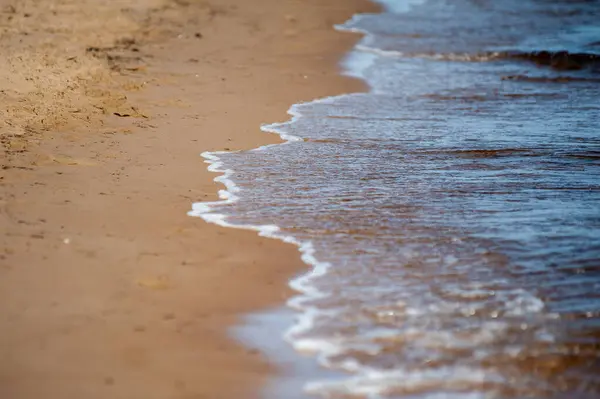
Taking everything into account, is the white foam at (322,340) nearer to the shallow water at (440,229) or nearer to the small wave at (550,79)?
the shallow water at (440,229)

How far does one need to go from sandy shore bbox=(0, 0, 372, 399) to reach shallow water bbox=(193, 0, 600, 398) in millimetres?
300

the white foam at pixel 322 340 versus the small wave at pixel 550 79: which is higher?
the small wave at pixel 550 79

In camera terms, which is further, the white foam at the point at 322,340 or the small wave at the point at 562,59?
the small wave at the point at 562,59

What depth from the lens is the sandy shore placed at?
3354mm

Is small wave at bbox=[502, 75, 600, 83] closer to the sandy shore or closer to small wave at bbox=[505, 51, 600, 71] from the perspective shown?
small wave at bbox=[505, 51, 600, 71]

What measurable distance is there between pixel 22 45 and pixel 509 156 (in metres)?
5.81

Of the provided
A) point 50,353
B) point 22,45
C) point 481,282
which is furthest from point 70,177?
point 22,45

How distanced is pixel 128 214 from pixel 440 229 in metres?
1.71

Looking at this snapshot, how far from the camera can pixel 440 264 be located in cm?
430

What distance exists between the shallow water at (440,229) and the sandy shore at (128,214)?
300mm

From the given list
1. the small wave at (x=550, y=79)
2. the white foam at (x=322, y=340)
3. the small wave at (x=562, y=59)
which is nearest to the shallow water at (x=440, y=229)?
the white foam at (x=322, y=340)

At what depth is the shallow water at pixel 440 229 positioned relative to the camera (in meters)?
3.41

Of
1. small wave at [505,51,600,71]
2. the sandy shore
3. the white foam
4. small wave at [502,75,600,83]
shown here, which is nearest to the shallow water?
the white foam

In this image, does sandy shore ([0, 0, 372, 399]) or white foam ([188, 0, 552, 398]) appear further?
sandy shore ([0, 0, 372, 399])
